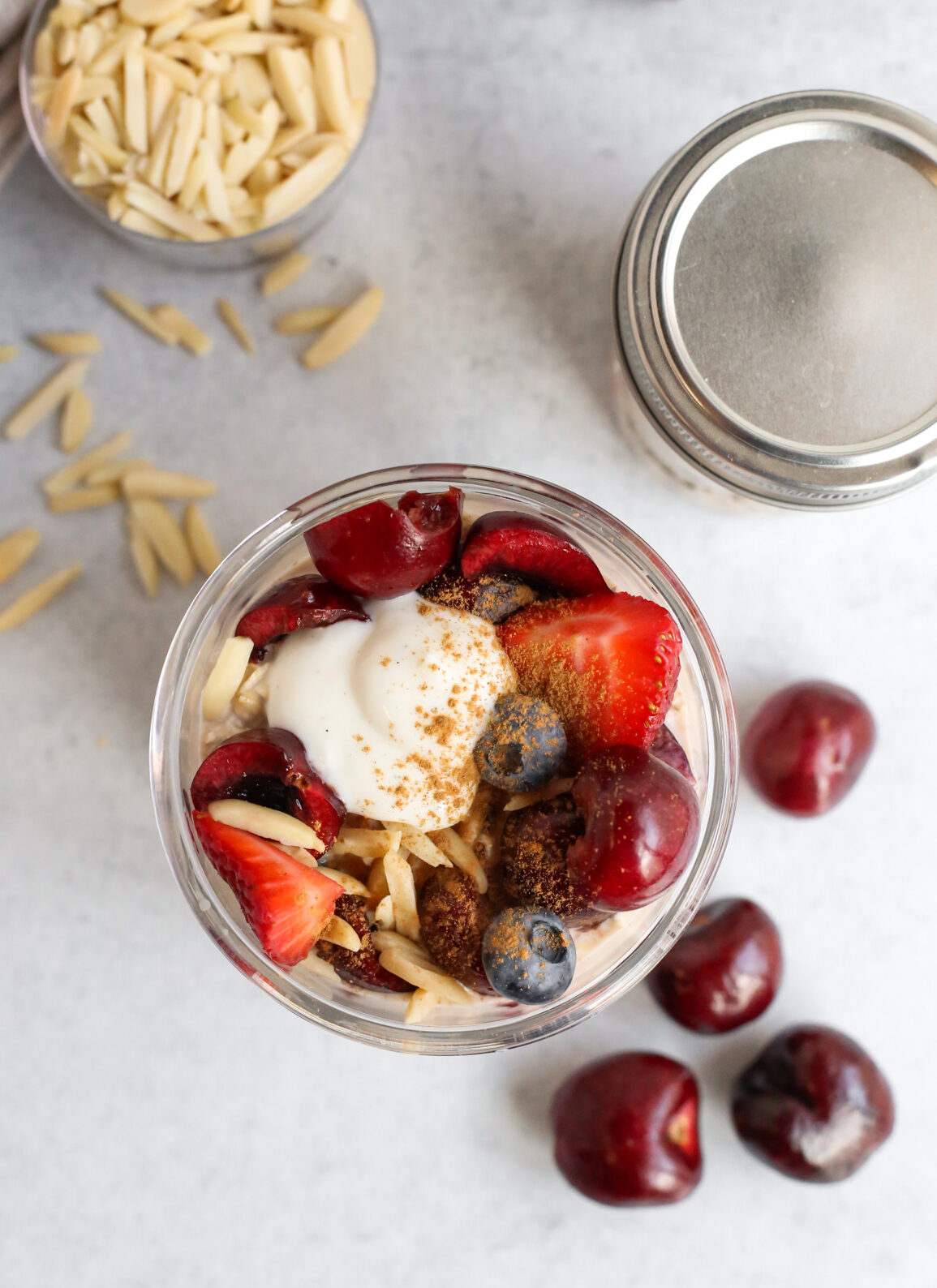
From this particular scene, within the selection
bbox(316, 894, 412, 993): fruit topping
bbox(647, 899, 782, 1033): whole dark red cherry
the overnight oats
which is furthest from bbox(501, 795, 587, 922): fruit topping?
bbox(647, 899, 782, 1033): whole dark red cherry

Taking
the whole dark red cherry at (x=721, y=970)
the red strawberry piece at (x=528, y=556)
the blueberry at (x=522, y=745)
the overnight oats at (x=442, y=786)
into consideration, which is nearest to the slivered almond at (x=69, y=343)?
the overnight oats at (x=442, y=786)

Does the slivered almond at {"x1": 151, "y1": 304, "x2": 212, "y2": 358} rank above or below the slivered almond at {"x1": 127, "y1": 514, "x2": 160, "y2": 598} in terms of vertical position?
above

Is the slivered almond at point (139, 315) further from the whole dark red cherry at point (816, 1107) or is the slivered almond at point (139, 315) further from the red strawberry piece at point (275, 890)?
the whole dark red cherry at point (816, 1107)

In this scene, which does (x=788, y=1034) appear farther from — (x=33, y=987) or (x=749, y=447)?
(x=33, y=987)

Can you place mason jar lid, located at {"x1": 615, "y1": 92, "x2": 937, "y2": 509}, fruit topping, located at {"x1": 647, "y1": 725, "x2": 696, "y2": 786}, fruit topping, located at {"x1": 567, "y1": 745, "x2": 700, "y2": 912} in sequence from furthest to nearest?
1. mason jar lid, located at {"x1": 615, "y1": 92, "x2": 937, "y2": 509}
2. fruit topping, located at {"x1": 647, "y1": 725, "x2": 696, "y2": 786}
3. fruit topping, located at {"x1": 567, "y1": 745, "x2": 700, "y2": 912}

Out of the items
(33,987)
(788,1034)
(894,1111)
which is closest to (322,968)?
(33,987)

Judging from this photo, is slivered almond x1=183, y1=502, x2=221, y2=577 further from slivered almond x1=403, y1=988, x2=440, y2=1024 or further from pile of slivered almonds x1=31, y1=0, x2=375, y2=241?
slivered almond x1=403, y1=988, x2=440, y2=1024
